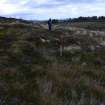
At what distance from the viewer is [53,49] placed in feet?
60.5

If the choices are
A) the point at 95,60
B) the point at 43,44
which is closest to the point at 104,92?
the point at 95,60

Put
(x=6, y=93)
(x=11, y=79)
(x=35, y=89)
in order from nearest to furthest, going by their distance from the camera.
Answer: (x=6, y=93) < (x=35, y=89) < (x=11, y=79)

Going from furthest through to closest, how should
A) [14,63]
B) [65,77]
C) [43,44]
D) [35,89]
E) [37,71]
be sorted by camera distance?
[43,44] < [14,63] < [37,71] < [65,77] < [35,89]

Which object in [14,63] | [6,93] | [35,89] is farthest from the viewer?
[14,63]

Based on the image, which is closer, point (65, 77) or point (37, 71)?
point (65, 77)

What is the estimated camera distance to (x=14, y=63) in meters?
12.0

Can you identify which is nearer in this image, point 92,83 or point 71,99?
point 71,99

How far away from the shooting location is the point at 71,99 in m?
7.79

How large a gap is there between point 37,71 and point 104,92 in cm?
272

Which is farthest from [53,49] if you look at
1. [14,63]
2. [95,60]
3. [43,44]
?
[14,63]

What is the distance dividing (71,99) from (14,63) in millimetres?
4668

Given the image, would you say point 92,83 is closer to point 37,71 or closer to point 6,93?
point 37,71

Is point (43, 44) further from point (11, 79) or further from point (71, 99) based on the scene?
point (71, 99)

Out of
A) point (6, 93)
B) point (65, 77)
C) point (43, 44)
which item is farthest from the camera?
point (43, 44)
